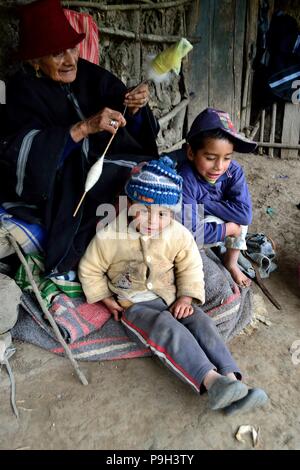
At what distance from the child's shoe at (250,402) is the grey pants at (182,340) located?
149mm

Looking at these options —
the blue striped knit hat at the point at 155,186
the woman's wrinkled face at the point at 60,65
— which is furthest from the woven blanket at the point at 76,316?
the woman's wrinkled face at the point at 60,65

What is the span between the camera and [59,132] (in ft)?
6.85

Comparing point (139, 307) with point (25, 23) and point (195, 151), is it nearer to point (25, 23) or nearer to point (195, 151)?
point (195, 151)

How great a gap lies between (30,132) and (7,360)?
111cm

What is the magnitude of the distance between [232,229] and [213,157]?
47 centimetres

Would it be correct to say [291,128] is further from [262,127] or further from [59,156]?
[59,156]

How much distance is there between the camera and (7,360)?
81.4 inches

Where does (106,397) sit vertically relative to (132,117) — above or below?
below

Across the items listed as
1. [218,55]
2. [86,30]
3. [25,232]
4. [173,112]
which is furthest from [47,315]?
[218,55]

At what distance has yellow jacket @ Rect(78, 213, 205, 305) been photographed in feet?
6.89

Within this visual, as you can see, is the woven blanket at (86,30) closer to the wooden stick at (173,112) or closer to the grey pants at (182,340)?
the wooden stick at (173,112)

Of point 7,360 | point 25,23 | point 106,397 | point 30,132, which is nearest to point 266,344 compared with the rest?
point 106,397

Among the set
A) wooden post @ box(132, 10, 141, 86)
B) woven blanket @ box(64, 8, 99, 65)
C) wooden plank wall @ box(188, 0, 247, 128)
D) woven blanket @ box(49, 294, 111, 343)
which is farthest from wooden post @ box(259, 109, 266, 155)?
woven blanket @ box(49, 294, 111, 343)
